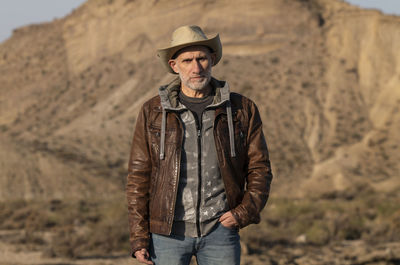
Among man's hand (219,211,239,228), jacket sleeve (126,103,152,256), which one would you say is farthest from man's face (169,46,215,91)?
man's hand (219,211,239,228)

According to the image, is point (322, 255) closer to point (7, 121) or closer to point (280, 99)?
point (280, 99)

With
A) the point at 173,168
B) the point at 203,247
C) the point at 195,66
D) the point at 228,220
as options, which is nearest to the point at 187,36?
the point at 195,66

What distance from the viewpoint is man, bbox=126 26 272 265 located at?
3373 mm

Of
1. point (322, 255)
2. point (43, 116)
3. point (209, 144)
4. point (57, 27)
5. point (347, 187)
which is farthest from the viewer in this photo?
point (57, 27)

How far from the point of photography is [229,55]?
1592 inches

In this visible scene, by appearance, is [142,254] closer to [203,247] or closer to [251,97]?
[203,247]

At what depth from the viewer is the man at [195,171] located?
133 inches

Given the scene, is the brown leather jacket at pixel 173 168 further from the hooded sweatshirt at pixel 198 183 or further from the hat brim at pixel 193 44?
the hat brim at pixel 193 44

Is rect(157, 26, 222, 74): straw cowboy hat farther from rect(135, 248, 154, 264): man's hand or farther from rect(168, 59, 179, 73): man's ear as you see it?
rect(135, 248, 154, 264): man's hand

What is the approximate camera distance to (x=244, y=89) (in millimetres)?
36781

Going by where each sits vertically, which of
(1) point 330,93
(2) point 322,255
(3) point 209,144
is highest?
(1) point 330,93

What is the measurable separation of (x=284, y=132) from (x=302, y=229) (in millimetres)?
17186

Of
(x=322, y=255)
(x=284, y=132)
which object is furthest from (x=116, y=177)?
(x=322, y=255)

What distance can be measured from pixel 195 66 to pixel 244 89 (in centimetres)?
3345
